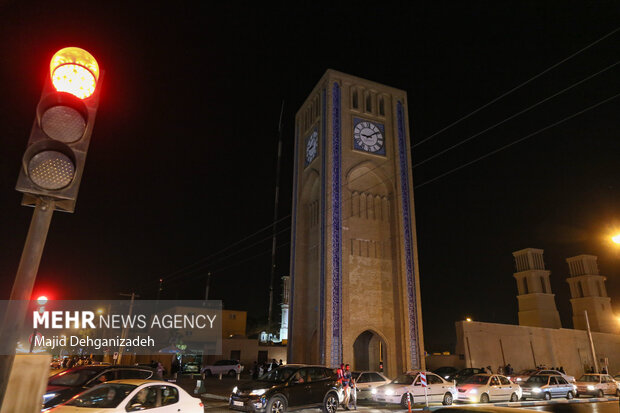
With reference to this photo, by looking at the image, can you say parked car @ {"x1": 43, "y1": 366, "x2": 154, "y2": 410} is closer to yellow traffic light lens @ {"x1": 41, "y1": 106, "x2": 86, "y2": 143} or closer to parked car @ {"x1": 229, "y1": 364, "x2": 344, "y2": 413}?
parked car @ {"x1": 229, "y1": 364, "x2": 344, "y2": 413}

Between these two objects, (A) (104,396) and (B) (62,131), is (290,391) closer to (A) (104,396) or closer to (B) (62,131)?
(A) (104,396)

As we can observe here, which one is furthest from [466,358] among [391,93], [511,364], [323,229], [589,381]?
[391,93]

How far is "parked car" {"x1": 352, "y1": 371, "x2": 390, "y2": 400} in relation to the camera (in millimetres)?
17086

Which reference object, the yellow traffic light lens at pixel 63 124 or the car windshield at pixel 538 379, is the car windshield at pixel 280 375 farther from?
the car windshield at pixel 538 379

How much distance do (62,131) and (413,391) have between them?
16209 millimetres

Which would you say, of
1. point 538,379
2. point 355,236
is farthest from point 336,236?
point 538,379

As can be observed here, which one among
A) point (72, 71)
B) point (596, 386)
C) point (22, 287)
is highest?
point (72, 71)

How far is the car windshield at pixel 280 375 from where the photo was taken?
1284 centimetres

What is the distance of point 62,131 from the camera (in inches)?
121

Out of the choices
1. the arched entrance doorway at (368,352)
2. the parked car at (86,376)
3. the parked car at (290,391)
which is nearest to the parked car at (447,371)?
the arched entrance doorway at (368,352)

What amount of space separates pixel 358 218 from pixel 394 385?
13890mm

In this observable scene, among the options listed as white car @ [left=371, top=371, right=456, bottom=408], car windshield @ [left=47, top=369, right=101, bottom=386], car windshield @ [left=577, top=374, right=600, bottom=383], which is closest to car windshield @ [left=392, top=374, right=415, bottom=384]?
white car @ [left=371, top=371, right=456, bottom=408]

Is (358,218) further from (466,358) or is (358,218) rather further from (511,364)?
(511,364)

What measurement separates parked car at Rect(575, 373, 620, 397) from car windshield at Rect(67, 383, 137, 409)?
75.9 ft
